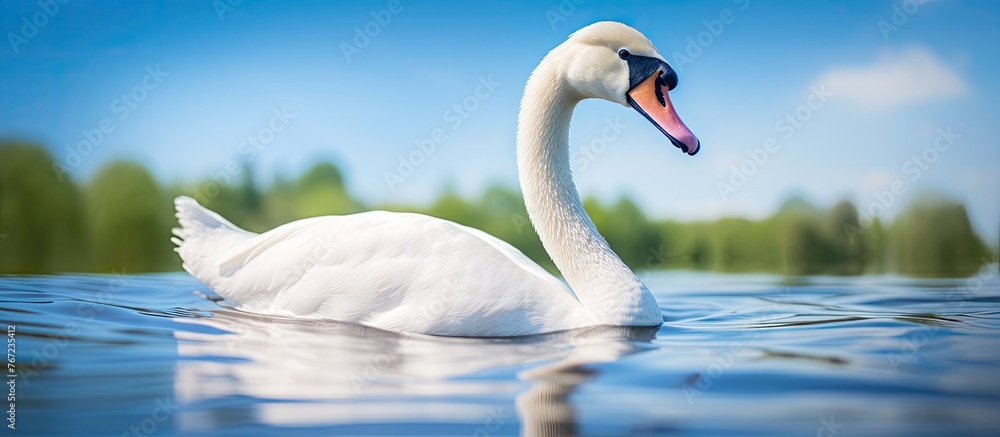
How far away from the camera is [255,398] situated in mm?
2779

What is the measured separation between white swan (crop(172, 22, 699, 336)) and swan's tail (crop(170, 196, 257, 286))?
0.37 metres

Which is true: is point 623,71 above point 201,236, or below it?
above

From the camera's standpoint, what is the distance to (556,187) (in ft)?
14.5

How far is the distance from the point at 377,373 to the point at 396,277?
3.52 feet

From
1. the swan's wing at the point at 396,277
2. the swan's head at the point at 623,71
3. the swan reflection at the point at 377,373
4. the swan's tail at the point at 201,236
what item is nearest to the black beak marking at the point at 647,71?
the swan's head at the point at 623,71

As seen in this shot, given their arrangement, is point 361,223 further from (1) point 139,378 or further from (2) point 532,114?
(1) point 139,378

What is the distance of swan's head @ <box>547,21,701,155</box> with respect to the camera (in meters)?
4.14

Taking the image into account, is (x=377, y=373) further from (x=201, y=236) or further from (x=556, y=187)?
(x=201, y=236)

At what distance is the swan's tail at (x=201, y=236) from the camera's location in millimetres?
5098

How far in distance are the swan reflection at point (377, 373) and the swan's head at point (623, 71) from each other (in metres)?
1.07

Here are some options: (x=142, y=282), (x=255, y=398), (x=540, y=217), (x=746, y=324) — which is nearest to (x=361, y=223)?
(x=540, y=217)

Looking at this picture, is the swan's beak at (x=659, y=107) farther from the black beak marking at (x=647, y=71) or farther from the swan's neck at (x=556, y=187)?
the swan's neck at (x=556, y=187)

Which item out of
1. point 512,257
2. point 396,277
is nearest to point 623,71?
point 512,257

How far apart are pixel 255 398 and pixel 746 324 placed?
2839 mm
